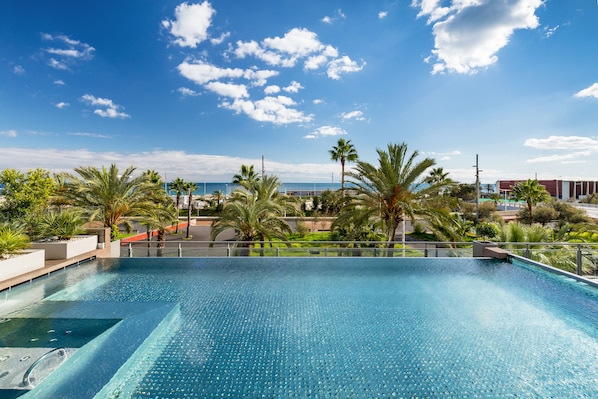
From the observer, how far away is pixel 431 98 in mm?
→ 14852

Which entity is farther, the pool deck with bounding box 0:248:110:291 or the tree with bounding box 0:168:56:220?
the tree with bounding box 0:168:56:220

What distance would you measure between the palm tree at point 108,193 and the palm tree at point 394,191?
8.81 metres

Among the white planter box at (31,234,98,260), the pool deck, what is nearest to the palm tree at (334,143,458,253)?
the pool deck

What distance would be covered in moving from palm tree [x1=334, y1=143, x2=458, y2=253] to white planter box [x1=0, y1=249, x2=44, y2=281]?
891 cm

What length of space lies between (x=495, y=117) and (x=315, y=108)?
34.9 ft

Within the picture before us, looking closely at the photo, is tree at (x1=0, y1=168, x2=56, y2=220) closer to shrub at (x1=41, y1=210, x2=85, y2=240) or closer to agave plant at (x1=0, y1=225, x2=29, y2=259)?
shrub at (x1=41, y1=210, x2=85, y2=240)

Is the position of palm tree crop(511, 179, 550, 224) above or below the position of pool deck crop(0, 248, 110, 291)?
above

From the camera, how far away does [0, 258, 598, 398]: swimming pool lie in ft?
10.2

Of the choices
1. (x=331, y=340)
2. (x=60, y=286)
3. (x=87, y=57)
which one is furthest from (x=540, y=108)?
(x=87, y=57)

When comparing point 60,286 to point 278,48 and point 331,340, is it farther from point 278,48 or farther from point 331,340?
point 278,48

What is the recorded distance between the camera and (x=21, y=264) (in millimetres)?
5895

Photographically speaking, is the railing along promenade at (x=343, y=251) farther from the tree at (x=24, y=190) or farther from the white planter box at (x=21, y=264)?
the tree at (x=24, y=190)

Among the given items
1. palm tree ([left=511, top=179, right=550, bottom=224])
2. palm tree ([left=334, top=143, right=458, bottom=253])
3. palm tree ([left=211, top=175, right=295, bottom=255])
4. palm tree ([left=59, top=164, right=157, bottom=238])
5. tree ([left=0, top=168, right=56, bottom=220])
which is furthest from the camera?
palm tree ([left=511, top=179, right=550, bottom=224])

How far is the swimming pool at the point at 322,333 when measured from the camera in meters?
3.10
